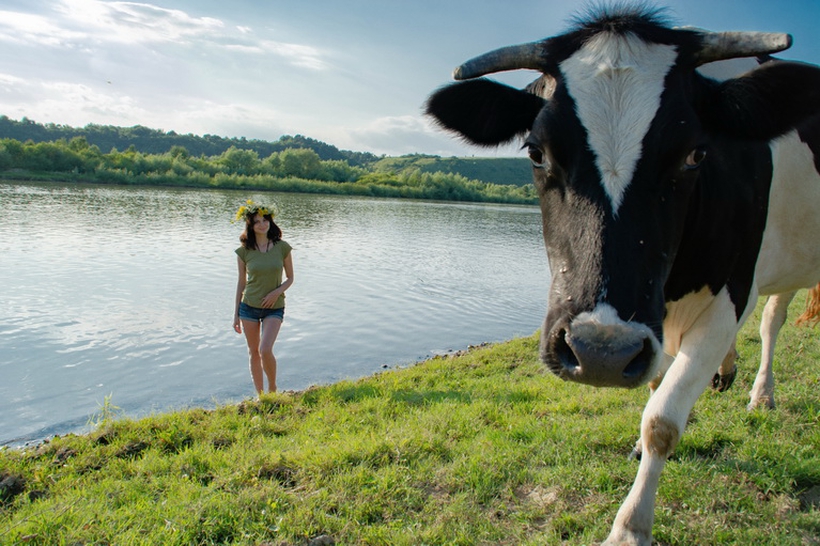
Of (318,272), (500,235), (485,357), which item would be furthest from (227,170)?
(485,357)

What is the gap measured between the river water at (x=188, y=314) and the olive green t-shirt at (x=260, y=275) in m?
1.73

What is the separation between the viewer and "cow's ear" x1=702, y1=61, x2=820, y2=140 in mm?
3172

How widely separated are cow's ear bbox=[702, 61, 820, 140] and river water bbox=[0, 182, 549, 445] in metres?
6.43

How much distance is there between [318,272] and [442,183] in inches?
3871

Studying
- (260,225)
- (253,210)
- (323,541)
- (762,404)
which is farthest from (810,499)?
(253,210)

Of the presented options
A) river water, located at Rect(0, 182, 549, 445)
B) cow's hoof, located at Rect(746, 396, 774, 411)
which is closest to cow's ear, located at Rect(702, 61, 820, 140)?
cow's hoof, located at Rect(746, 396, 774, 411)

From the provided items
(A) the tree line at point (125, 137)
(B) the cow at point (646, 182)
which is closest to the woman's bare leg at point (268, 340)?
(B) the cow at point (646, 182)

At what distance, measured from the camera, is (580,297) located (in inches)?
94.5

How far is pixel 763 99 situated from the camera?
3.23 meters

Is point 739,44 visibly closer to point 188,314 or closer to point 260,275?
point 260,275

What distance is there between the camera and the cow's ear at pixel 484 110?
144 inches

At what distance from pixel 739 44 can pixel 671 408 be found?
199 centimetres

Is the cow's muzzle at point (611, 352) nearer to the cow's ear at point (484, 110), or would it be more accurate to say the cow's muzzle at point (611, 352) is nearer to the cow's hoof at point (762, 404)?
the cow's ear at point (484, 110)

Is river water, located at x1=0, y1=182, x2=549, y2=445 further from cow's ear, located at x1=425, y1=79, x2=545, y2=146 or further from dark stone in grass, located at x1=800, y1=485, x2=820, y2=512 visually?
dark stone in grass, located at x1=800, y1=485, x2=820, y2=512
